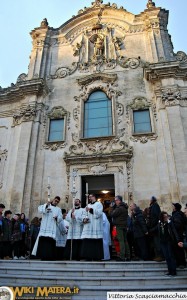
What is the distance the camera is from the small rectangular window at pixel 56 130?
14281mm

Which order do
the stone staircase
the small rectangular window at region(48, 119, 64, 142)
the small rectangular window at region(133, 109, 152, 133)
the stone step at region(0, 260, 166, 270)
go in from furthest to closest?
the small rectangular window at region(48, 119, 64, 142)
the small rectangular window at region(133, 109, 152, 133)
the stone step at region(0, 260, 166, 270)
the stone staircase

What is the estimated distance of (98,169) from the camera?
12.8 metres

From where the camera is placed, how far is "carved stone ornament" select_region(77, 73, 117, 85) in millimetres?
15227

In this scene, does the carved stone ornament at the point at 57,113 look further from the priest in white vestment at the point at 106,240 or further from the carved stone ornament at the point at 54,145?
the priest in white vestment at the point at 106,240

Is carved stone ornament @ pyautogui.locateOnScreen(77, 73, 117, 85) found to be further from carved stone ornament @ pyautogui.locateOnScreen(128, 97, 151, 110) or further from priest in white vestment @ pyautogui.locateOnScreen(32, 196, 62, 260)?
priest in white vestment @ pyautogui.locateOnScreen(32, 196, 62, 260)

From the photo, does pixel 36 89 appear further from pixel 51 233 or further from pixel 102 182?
pixel 51 233

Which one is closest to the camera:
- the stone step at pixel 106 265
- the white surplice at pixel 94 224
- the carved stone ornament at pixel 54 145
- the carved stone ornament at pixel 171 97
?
the stone step at pixel 106 265

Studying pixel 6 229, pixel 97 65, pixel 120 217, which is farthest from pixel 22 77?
pixel 120 217

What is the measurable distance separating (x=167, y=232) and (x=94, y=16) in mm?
16857

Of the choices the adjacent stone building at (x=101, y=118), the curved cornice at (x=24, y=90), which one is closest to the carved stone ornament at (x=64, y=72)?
the adjacent stone building at (x=101, y=118)

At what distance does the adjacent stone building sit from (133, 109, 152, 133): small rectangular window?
5cm

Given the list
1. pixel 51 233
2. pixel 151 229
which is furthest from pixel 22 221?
pixel 151 229

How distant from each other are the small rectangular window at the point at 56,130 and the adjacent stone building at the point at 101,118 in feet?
0.19

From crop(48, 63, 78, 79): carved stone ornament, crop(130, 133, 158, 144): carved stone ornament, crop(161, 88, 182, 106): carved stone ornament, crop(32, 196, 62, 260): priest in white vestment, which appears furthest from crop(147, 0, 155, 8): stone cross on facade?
crop(32, 196, 62, 260): priest in white vestment
